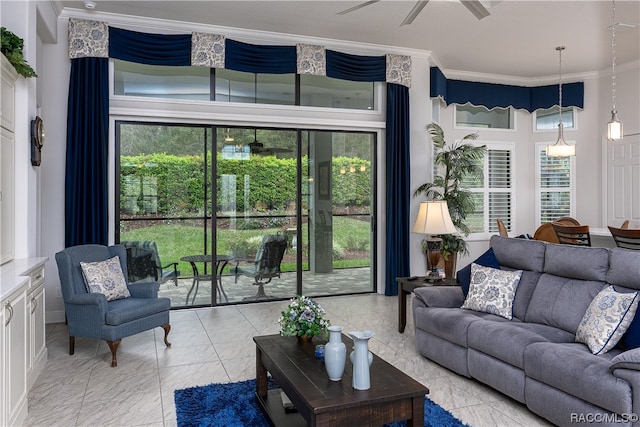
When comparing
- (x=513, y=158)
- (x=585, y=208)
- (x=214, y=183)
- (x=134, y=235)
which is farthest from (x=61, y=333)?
(x=585, y=208)

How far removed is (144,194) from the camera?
18.8 feet

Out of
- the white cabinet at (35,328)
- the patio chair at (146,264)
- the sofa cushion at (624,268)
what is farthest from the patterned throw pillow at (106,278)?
the sofa cushion at (624,268)

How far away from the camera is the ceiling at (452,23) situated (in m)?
5.25

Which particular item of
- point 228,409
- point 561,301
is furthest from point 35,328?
point 561,301

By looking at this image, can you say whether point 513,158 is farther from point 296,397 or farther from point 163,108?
point 296,397

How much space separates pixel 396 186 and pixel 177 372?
13.0ft

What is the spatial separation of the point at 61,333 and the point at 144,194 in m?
1.76

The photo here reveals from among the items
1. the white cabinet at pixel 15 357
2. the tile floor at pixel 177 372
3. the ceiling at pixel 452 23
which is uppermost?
the ceiling at pixel 452 23

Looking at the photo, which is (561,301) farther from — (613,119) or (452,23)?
(452,23)

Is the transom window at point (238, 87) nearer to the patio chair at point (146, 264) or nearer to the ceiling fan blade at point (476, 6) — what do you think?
the patio chair at point (146, 264)

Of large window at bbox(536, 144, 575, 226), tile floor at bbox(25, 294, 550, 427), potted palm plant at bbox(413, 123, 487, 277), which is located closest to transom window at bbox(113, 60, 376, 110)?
potted palm plant at bbox(413, 123, 487, 277)

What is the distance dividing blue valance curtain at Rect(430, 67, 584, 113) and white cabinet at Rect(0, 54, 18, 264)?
5847 mm

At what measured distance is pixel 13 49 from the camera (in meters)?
3.56

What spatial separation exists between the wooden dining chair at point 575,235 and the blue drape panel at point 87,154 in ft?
17.1
